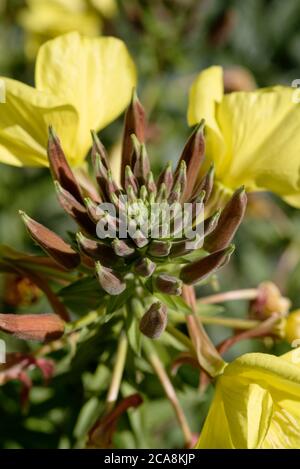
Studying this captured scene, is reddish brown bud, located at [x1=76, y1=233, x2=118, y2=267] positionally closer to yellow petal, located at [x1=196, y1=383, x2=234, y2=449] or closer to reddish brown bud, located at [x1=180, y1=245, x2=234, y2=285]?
reddish brown bud, located at [x1=180, y1=245, x2=234, y2=285]

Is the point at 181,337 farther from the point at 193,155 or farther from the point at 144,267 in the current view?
the point at 193,155

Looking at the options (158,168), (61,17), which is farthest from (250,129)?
(61,17)

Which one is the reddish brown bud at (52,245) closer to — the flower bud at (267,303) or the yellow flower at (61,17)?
the flower bud at (267,303)

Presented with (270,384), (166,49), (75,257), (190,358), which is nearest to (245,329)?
(190,358)

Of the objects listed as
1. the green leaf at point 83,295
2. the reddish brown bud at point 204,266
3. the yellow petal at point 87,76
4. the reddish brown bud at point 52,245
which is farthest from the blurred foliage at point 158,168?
the yellow petal at point 87,76

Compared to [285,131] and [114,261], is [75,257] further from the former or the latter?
[285,131]
